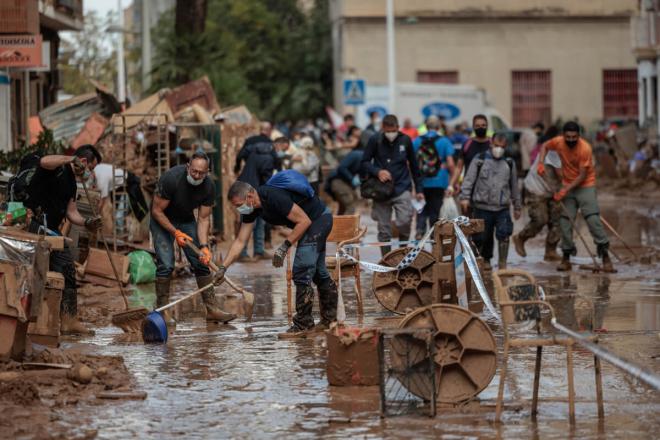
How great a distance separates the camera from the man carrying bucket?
12.1m

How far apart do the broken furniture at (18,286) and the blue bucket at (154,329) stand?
5.23ft

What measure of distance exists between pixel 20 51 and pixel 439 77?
1383 inches

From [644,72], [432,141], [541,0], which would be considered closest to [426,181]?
[432,141]

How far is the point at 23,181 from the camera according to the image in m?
12.9

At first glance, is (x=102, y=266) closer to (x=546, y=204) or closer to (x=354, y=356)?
(x=546, y=204)

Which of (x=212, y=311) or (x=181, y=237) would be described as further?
(x=212, y=311)

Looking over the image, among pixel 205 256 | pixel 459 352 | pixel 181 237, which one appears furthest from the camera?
pixel 181 237

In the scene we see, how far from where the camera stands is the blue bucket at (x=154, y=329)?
12375mm

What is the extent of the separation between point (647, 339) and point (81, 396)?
4.79m

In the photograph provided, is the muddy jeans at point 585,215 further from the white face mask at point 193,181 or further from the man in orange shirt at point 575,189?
the white face mask at point 193,181

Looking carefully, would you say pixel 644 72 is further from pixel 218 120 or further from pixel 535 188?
pixel 535 188

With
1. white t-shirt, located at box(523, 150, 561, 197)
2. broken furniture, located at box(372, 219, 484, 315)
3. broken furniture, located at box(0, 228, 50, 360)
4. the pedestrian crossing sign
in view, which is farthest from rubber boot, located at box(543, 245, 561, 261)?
the pedestrian crossing sign

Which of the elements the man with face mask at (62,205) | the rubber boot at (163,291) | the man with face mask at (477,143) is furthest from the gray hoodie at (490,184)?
the man with face mask at (62,205)

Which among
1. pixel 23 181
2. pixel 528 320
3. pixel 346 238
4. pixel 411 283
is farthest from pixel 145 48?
pixel 528 320
